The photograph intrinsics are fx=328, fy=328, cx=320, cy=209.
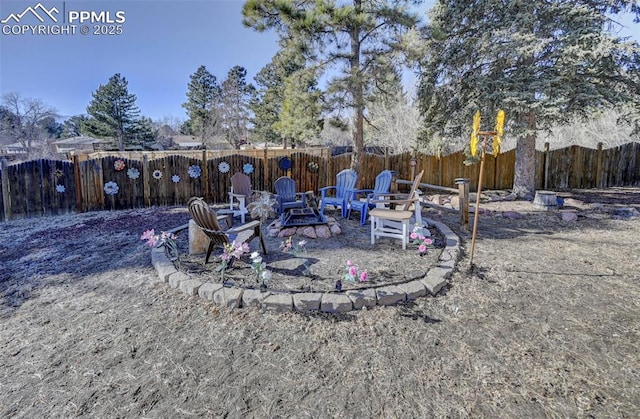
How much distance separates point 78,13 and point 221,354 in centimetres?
836

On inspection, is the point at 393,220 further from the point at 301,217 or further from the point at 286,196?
the point at 286,196

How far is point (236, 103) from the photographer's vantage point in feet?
76.3

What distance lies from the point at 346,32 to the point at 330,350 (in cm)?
621

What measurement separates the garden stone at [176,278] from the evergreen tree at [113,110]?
21.4 metres

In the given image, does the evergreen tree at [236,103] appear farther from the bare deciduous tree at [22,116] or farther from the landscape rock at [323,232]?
the landscape rock at [323,232]

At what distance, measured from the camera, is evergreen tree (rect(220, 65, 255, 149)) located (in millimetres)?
22625

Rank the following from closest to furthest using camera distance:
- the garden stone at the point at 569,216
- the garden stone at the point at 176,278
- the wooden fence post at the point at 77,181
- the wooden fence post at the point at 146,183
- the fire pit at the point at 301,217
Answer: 1. the garden stone at the point at 176,278
2. the fire pit at the point at 301,217
3. the garden stone at the point at 569,216
4. the wooden fence post at the point at 77,181
5. the wooden fence post at the point at 146,183

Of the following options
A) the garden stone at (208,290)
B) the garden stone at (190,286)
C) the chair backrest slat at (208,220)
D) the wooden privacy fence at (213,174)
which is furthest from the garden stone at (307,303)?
the wooden privacy fence at (213,174)

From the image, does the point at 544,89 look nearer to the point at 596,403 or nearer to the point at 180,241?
the point at 596,403

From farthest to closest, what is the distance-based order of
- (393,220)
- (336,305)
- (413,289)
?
(393,220)
(413,289)
(336,305)

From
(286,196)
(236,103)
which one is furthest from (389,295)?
(236,103)

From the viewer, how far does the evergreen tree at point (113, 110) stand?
64.7 feet

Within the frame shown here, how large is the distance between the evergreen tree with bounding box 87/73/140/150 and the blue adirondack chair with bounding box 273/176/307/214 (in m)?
19.9

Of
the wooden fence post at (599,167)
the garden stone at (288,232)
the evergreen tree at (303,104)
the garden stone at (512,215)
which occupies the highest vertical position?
the evergreen tree at (303,104)
